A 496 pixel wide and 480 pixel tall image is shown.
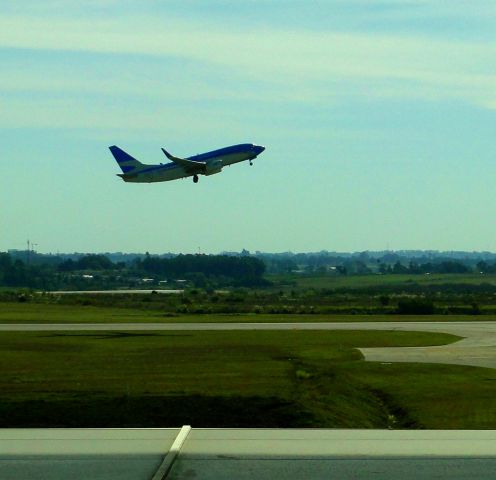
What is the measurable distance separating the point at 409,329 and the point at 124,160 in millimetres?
36207

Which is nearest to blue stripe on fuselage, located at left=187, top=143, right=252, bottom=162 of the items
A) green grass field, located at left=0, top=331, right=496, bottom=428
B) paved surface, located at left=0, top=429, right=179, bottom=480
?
green grass field, located at left=0, top=331, right=496, bottom=428

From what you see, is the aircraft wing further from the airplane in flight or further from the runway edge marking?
the runway edge marking

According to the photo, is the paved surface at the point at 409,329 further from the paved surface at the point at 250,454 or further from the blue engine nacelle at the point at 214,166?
the paved surface at the point at 250,454

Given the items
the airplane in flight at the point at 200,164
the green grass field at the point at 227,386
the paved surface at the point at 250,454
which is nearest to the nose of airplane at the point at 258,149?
the airplane in flight at the point at 200,164

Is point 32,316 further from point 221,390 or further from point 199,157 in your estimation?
point 221,390

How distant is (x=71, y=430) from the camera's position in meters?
10.0

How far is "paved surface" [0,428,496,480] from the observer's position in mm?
7871

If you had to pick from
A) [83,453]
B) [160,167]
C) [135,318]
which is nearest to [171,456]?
[83,453]

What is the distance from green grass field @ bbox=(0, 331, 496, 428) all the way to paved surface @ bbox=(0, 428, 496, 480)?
1381 centimetres

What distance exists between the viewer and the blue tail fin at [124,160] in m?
84.1

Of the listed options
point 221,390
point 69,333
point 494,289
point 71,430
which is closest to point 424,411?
point 221,390

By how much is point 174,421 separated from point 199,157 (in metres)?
54.3

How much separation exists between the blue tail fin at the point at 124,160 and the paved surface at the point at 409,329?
24.5m

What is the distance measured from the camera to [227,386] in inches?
1159
